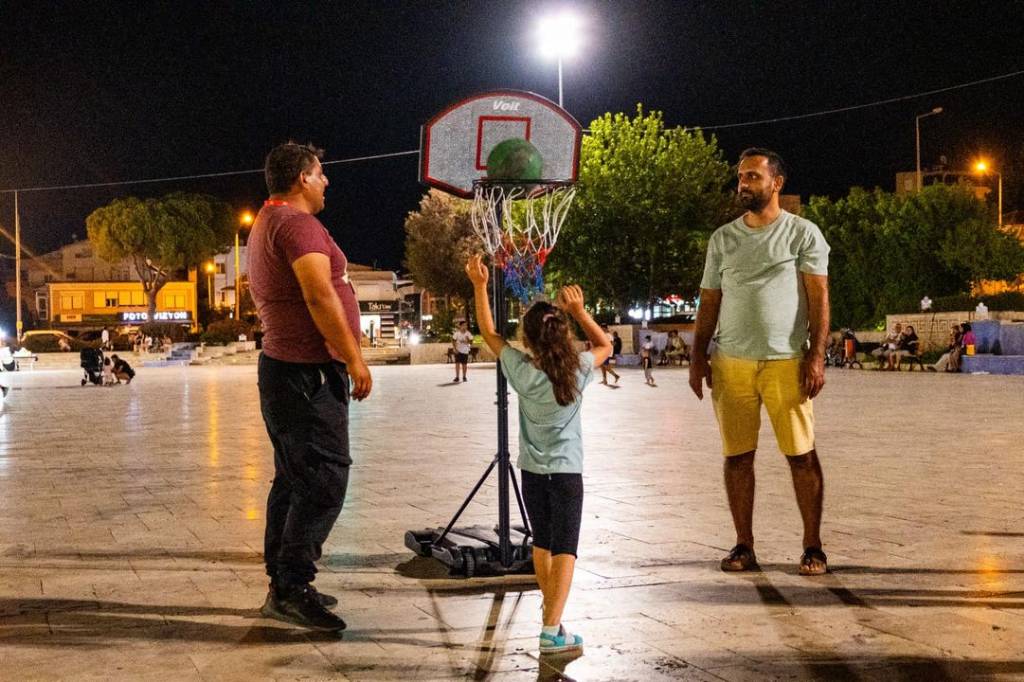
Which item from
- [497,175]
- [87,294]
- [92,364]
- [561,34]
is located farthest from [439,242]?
[497,175]

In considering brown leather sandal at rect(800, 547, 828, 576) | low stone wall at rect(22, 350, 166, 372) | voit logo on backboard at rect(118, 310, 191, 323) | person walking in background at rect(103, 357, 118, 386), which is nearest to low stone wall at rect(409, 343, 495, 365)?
low stone wall at rect(22, 350, 166, 372)

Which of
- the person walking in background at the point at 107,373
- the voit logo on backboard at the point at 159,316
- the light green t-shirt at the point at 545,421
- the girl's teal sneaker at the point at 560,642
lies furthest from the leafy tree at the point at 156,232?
the girl's teal sneaker at the point at 560,642

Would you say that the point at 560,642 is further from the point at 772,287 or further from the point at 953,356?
the point at 953,356

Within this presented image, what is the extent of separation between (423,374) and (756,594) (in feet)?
97.7

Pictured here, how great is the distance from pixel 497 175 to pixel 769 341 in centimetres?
158

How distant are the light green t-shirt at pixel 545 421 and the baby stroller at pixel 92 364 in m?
26.5

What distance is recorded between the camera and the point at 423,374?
34.5 m

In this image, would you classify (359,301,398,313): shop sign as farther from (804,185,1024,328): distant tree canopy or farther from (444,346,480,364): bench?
(804,185,1024,328): distant tree canopy

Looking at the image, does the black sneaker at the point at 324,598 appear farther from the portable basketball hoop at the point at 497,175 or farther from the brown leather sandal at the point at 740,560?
the brown leather sandal at the point at 740,560

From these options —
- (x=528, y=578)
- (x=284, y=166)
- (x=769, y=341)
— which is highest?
(x=284, y=166)

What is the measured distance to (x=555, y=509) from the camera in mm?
4312

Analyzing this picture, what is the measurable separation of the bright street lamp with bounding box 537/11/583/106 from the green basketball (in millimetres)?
23462

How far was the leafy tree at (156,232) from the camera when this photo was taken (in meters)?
70.4

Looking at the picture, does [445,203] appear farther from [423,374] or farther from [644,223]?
[423,374]
